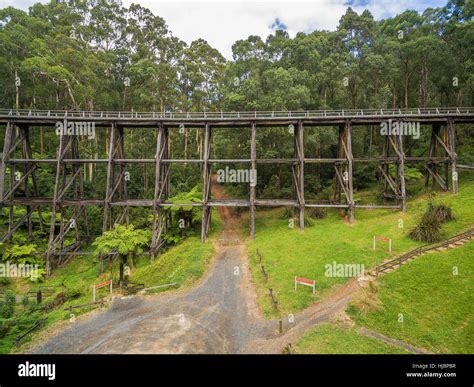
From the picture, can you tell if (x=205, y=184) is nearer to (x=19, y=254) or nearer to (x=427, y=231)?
(x=19, y=254)

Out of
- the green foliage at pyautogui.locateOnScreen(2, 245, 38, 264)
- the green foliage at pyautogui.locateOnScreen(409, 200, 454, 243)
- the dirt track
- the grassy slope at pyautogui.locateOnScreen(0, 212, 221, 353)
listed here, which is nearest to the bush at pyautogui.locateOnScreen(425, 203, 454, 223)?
the green foliage at pyautogui.locateOnScreen(409, 200, 454, 243)

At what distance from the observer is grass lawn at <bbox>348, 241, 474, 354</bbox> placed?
1028 centimetres

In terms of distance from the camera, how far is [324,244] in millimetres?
19156

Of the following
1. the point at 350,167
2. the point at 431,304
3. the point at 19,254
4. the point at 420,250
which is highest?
the point at 350,167

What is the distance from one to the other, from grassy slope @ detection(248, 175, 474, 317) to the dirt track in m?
0.96

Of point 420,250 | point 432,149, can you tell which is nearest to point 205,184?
point 420,250

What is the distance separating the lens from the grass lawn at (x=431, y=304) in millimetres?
10281

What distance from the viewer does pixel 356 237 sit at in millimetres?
19703

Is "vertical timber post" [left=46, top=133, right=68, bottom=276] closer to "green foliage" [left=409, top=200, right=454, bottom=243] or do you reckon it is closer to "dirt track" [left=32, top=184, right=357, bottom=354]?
"dirt track" [left=32, top=184, right=357, bottom=354]

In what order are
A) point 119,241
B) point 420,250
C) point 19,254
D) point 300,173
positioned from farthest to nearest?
point 300,173 < point 19,254 < point 119,241 < point 420,250

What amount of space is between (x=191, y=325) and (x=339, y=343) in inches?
237
